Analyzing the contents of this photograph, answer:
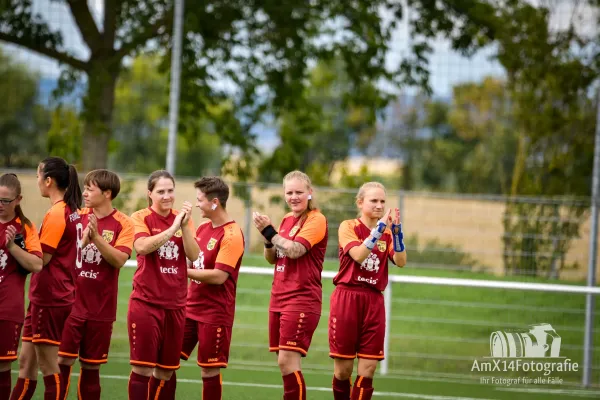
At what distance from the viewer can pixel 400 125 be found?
36875 mm

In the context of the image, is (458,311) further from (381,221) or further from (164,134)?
(164,134)

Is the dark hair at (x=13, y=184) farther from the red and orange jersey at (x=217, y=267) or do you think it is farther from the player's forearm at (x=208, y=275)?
the red and orange jersey at (x=217, y=267)

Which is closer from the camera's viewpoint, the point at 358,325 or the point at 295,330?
the point at 295,330

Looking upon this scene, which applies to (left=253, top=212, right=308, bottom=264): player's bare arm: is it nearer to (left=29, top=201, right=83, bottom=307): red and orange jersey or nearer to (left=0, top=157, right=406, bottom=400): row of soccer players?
(left=0, top=157, right=406, bottom=400): row of soccer players

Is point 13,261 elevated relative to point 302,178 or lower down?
lower down

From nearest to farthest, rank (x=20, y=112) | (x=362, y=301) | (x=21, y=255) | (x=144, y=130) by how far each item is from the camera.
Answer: (x=21, y=255) < (x=362, y=301) < (x=20, y=112) < (x=144, y=130)

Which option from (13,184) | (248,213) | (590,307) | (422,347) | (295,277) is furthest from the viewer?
(248,213)

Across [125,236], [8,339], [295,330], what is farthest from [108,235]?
[295,330]

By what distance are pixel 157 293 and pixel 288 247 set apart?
3.21 ft

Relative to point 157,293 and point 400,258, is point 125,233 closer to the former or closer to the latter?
point 157,293

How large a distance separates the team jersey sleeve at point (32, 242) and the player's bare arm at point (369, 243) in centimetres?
220

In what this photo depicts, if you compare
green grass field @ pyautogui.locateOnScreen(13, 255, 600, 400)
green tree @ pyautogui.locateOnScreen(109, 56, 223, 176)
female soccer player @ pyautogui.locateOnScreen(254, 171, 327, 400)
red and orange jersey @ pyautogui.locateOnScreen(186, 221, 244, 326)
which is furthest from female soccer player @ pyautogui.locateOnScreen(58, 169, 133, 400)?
green tree @ pyautogui.locateOnScreen(109, 56, 223, 176)

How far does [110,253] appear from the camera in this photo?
594cm

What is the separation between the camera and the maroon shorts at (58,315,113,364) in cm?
613
